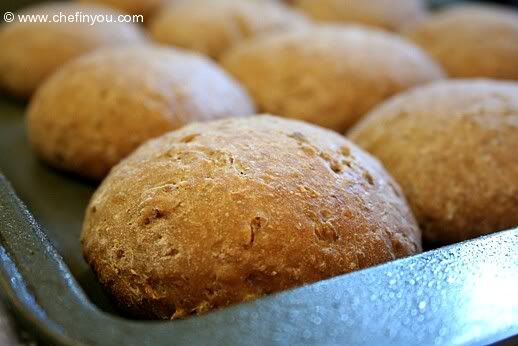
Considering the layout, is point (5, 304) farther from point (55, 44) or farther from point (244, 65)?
point (55, 44)

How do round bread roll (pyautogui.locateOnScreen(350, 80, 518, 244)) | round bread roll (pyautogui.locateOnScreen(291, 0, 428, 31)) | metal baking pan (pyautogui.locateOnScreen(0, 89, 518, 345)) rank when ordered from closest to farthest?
metal baking pan (pyautogui.locateOnScreen(0, 89, 518, 345)), round bread roll (pyautogui.locateOnScreen(350, 80, 518, 244)), round bread roll (pyautogui.locateOnScreen(291, 0, 428, 31))

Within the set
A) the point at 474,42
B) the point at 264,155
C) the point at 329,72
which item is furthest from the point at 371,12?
the point at 264,155

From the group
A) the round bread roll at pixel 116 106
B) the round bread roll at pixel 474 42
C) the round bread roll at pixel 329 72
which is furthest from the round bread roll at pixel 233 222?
the round bread roll at pixel 474 42

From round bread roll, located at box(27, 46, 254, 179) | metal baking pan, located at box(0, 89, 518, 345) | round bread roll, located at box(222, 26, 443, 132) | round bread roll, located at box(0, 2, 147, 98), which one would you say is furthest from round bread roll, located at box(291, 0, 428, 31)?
metal baking pan, located at box(0, 89, 518, 345)

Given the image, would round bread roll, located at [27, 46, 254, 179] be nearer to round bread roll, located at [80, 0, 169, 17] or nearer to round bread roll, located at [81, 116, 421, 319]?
round bread roll, located at [81, 116, 421, 319]

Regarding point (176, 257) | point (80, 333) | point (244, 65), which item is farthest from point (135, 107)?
point (80, 333)

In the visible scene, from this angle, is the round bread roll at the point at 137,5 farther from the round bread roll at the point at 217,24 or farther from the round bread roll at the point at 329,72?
the round bread roll at the point at 329,72
